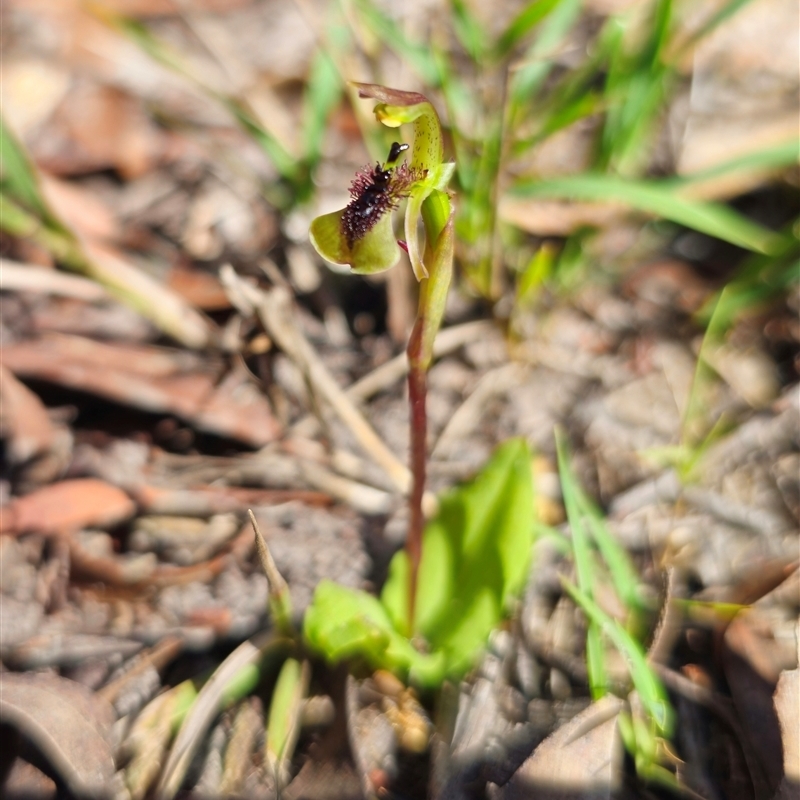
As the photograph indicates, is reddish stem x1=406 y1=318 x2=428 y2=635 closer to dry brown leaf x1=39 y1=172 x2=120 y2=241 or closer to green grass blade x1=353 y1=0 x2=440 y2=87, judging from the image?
green grass blade x1=353 y1=0 x2=440 y2=87

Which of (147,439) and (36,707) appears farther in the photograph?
(147,439)

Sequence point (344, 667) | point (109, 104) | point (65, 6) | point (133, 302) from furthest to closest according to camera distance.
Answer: point (65, 6), point (109, 104), point (133, 302), point (344, 667)

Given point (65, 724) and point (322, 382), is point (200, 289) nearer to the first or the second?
point (322, 382)

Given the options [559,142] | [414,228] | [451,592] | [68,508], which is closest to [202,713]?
[451,592]

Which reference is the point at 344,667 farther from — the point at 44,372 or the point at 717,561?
the point at 44,372

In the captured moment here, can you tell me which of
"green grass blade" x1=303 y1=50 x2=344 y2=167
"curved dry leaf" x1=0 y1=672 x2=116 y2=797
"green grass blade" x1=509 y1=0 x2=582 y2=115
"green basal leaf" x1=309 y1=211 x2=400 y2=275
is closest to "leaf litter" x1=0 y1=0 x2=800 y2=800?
"curved dry leaf" x1=0 y1=672 x2=116 y2=797

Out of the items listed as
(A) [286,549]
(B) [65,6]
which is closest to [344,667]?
(A) [286,549]
